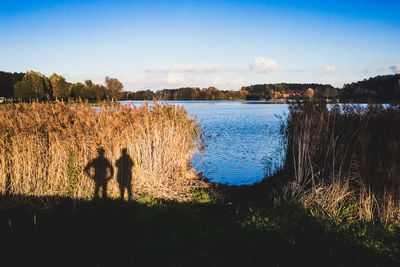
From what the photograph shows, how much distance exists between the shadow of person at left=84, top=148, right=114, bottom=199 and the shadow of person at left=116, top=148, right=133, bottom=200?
0.22 m

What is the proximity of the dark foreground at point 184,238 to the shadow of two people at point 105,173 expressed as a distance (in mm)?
699

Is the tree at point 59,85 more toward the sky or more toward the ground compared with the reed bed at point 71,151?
more toward the sky

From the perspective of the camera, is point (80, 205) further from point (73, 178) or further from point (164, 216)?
point (164, 216)

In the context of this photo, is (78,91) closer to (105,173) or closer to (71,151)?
(71,151)

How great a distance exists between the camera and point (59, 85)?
2785 inches

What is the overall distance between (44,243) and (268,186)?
20.1 feet

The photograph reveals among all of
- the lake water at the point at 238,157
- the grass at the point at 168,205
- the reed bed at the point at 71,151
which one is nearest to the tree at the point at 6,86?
the lake water at the point at 238,157

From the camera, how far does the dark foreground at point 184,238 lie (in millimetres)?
4031

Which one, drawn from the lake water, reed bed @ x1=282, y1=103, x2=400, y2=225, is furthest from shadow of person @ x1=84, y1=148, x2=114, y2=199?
reed bed @ x1=282, y1=103, x2=400, y2=225

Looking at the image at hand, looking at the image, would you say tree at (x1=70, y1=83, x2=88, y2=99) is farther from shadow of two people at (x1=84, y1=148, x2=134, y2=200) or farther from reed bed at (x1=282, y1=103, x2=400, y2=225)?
reed bed at (x1=282, y1=103, x2=400, y2=225)

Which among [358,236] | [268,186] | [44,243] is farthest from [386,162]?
[44,243]

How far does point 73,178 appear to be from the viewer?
21.4 feet

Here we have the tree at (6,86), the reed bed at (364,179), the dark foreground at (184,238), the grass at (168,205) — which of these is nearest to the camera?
the dark foreground at (184,238)

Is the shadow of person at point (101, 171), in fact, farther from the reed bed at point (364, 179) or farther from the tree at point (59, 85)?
the tree at point (59, 85)
